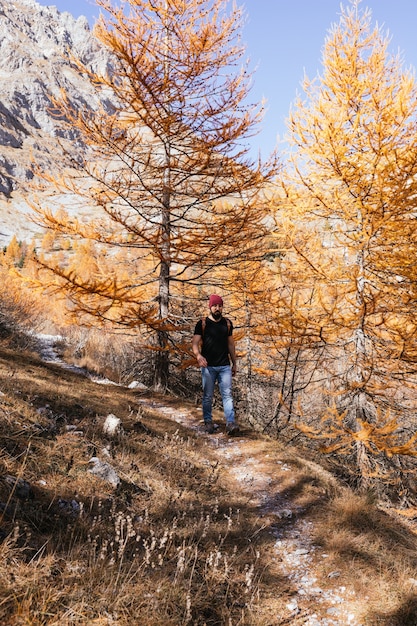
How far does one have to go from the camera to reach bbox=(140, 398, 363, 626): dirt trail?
2.57 m

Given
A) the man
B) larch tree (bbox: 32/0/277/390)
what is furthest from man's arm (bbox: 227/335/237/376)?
larch tree (bbox: 32/0/277/390)

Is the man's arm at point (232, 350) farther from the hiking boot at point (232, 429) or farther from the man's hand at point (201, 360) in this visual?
the hiking boot at point (232, 429)

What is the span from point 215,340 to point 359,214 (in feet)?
11.4

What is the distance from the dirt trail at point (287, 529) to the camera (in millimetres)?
2566

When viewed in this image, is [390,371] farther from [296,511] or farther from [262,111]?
[262,111]

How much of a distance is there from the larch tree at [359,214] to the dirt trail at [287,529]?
122 centimetres

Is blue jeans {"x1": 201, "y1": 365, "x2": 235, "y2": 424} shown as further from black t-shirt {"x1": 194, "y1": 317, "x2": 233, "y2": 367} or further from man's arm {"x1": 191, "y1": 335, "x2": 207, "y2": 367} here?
man's arm {"x1": 191, "y1": 335, "x2": 207, "y2": 367}

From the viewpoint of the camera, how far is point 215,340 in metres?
5.98

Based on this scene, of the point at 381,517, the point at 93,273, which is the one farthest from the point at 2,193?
the point at 381,517

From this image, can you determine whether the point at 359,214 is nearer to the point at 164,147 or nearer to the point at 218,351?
the point at 218,351

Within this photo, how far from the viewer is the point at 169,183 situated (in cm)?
844

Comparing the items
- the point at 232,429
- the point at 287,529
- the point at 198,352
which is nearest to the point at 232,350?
the point at 198,352

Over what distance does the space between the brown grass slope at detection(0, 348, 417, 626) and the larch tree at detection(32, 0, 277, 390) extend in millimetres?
3869

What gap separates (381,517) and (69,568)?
3.42 meters
